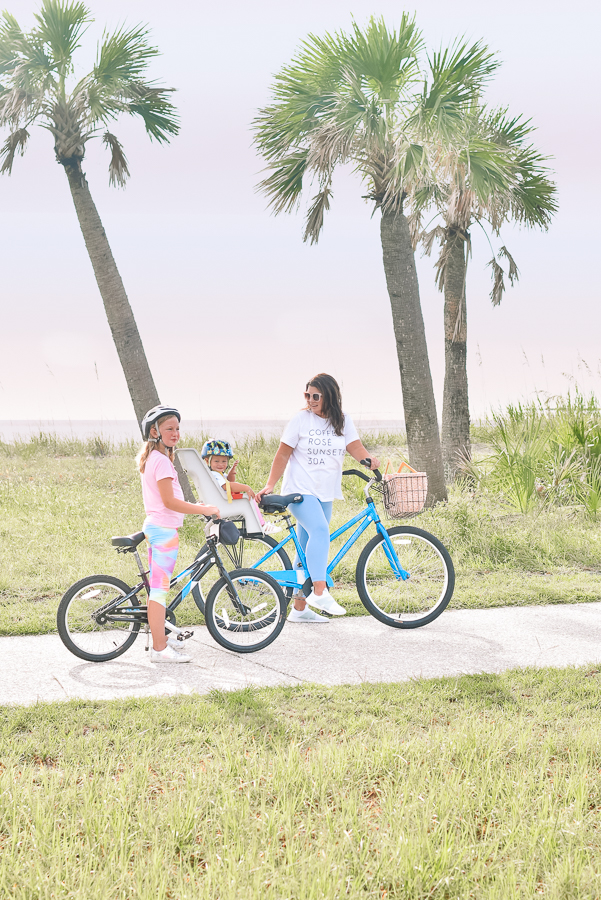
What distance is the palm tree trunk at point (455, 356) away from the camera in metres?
15.2

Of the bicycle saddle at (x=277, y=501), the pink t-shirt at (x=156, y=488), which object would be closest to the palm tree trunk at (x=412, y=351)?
the bicycle saddle at (x=277, y=501)

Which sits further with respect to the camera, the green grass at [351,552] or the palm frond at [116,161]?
the palm frond at [116,161]

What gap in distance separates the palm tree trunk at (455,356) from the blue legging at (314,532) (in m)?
9.86

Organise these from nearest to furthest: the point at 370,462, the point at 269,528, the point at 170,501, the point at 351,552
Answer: the point at 170,501 → the point at 370,462 → the point at 269,528 → the point at 351,552

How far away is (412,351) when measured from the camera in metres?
10.9

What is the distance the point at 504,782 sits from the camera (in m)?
3.38

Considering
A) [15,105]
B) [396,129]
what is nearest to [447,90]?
[396,129]

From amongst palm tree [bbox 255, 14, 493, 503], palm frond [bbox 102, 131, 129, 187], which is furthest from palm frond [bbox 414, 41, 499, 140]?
palm frond [bbox 102, 131, 129, 187]

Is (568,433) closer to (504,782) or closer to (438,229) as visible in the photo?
(438,229)

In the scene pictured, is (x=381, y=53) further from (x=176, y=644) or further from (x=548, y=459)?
(x=176, y=644)

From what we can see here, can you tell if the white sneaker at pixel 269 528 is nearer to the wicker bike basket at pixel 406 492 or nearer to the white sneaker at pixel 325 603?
the white sneaker at pixel 325 603

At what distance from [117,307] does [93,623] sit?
6.40 m

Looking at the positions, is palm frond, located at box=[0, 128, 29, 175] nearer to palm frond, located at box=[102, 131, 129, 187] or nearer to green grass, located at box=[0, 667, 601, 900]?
palm frond, located at box=[102, 131, 129, 187]

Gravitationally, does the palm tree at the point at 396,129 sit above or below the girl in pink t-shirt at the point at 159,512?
above
